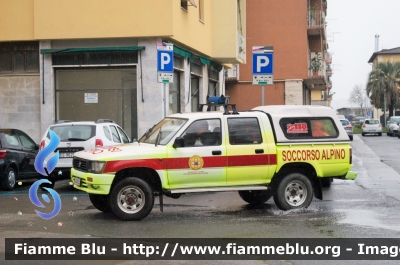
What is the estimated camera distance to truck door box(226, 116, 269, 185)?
12.2m

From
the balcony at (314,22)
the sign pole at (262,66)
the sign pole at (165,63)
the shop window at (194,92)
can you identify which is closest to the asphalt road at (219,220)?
the sign pole at (165,63)

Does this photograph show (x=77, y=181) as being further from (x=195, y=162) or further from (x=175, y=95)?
(x=175, y=95)

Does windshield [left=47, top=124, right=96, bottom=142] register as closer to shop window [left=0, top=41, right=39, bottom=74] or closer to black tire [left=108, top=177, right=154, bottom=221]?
black tire [left=108, top=177, right=154, bottom=221]

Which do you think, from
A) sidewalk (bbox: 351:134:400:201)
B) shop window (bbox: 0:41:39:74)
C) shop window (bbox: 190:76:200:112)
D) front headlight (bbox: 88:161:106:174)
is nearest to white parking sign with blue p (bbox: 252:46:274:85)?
sidewalk (bbox: 351:134:400:201)

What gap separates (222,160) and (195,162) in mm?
489

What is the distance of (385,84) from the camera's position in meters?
84.6

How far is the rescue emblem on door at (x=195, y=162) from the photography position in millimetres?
11914

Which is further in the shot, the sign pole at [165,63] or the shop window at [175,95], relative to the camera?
the shop window at [175,95]

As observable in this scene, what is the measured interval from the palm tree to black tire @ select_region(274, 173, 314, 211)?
2898 inches

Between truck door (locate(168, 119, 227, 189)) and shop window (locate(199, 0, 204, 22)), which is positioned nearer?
truck door (locate(168, 119, 227, 189))

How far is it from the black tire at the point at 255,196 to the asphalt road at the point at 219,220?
0.14 meters

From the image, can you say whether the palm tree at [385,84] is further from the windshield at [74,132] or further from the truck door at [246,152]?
the truck door at [246,152]

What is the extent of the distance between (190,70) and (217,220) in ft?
54.9

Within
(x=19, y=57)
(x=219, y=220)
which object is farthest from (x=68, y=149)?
(x=19, y=57)
